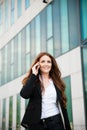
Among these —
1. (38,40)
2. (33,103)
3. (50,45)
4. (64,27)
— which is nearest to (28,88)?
(33,103)

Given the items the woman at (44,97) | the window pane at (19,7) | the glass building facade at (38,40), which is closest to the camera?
the woman at (44,97)

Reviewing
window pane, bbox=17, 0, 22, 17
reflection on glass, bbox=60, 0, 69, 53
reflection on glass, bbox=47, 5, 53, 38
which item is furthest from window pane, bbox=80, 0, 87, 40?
window pane, bbox=17, 0, 22, 17

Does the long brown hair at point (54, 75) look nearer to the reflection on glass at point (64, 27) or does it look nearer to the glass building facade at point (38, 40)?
the glass building facade at point (38, 40)

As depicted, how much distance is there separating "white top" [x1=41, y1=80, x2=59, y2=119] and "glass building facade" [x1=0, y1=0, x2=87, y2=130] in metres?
9.23

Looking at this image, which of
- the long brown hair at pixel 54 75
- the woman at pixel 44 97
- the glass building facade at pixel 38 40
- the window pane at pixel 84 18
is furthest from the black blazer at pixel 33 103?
the window pane at pixel 84 18

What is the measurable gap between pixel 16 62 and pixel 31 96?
1779 cm

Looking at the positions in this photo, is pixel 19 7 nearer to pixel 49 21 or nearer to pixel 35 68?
pixel 49 21

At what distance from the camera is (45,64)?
119 inches

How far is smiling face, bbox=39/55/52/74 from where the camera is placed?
3012mm

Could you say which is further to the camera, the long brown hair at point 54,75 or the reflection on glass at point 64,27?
the reflection on glass at point 64,27

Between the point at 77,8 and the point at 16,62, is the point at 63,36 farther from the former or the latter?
the point at 16,62

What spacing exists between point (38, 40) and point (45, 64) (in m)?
14.1

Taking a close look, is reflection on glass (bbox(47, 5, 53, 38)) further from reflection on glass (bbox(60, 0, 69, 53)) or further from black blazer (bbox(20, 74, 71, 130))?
black blazer (bbox(20, 74, 71, 130))

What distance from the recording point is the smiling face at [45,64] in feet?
9.88
